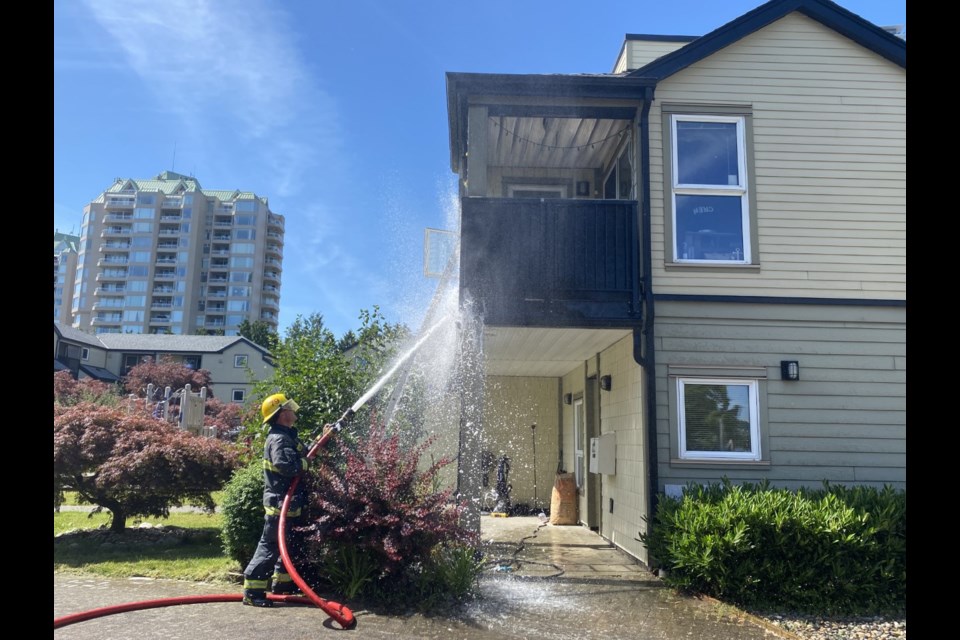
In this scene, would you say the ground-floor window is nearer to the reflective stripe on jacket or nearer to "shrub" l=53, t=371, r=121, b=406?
the reflective stripe on jacket

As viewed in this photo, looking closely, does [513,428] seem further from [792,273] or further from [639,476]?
[792,273]

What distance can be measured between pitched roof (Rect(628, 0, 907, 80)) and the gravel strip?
6.38 metres

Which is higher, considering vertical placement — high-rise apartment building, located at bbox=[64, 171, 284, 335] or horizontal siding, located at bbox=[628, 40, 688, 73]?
high-rise apartment building, located at bbox=[64, 171, 284, 335]

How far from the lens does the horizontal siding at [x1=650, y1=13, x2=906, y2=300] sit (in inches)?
346

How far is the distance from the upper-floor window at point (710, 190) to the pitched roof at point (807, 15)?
0.77m

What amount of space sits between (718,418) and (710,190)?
2.89 meters

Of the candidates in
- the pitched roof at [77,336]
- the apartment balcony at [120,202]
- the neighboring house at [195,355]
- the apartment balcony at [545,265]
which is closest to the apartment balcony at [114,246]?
the apartment balcony at [120,202]

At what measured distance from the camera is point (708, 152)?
9102mm

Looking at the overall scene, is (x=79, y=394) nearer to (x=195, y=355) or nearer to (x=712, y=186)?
(x=712, y=186)

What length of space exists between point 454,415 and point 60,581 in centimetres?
622

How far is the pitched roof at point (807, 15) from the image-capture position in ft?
29.4

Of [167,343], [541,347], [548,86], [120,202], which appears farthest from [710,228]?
[120,202]

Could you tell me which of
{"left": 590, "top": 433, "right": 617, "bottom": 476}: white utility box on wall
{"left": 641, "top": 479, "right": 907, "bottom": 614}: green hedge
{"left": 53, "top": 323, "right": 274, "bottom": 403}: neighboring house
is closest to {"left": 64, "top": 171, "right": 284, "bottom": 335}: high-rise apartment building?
{"left": 53, "top": 323, "right": 274, "bottom": 403}: neighboring house
